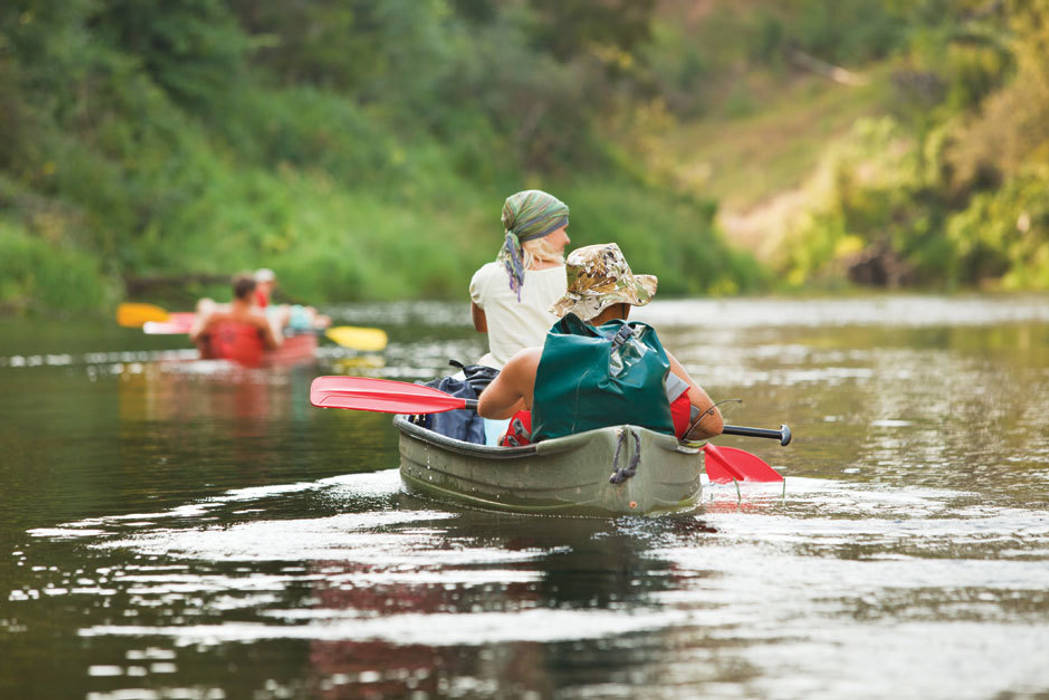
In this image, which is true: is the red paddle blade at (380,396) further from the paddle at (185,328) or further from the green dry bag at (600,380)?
the paddle at (185,328)

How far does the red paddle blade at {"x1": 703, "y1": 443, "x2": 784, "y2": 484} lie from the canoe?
866mm

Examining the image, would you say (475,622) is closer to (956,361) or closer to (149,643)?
(149,643)

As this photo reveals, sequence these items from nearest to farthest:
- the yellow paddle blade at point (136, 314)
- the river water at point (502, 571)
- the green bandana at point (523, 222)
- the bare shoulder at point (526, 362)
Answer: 1. the river water at point (502, 571)
2. the bare shoulder at point (526, 362)
3. the green bandana at point (523, 222)
4. the yellow paddle blade at point (136, 314)

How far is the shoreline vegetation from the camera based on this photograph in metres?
37.8

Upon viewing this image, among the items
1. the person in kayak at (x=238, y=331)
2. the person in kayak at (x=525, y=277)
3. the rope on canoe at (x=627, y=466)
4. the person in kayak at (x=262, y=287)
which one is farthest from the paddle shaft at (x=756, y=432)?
the person in kayak at (x=262, y=287)

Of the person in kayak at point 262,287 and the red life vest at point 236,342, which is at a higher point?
the person in kayak at point 262,287

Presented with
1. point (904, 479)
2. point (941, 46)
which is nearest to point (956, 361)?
point (904, 479)

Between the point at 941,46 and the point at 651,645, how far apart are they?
6237cm

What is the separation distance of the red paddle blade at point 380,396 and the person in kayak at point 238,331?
11.1m

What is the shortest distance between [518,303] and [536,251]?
30 cm

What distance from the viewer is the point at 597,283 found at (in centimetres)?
880

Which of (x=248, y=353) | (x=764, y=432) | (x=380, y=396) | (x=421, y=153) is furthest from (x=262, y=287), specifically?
(x=421, y=153)

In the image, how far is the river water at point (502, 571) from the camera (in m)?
5.68

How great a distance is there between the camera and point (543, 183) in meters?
60.2
